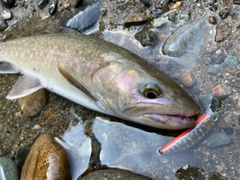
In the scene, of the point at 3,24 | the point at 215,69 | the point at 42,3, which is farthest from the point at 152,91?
the point at 3,24

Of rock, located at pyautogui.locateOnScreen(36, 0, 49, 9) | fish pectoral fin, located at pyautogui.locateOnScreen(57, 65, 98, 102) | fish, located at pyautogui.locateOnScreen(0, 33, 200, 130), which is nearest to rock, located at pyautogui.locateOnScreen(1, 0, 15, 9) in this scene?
rock, located at pyautogui.locateOnScreen(36, 0, 49, 9)

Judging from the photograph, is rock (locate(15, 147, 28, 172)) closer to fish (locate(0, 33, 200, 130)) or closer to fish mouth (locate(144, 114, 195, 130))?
fish (locate(0, 33, 200, 130))

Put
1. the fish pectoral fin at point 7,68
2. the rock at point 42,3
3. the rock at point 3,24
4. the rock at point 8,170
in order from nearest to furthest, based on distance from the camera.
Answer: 1. the rock at point 8,170
2. the fish pectoral fin at point 7,68
3. the rock at point 42,3
4. the rock at point 3,24

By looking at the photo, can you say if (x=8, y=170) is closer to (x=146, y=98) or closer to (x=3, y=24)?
(x=146, y=98)

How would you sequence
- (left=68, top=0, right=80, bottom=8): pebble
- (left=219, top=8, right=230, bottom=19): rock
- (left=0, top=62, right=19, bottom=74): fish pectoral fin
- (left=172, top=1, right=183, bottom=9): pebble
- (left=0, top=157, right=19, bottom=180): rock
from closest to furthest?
(left=0, top=157, right=19, bottom=180): rock, (left=219, top=8, right=230, bottom=19): rock, (left=172, top=1, right=183, bottom=9): pebble, (left=0, top=62, right=19, bottom=74): fish pectoral fin, (left=68, top=0, right=80, bottom=8): pebble

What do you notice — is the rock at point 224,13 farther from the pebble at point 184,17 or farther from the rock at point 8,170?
the rock at point 8,170

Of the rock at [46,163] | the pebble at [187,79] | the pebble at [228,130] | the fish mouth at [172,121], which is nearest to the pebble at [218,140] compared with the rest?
the pebble at [228,130]

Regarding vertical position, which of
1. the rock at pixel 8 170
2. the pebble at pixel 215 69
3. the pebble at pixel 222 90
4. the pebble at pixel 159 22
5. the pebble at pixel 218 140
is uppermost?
the pebble at pixel 159 22
